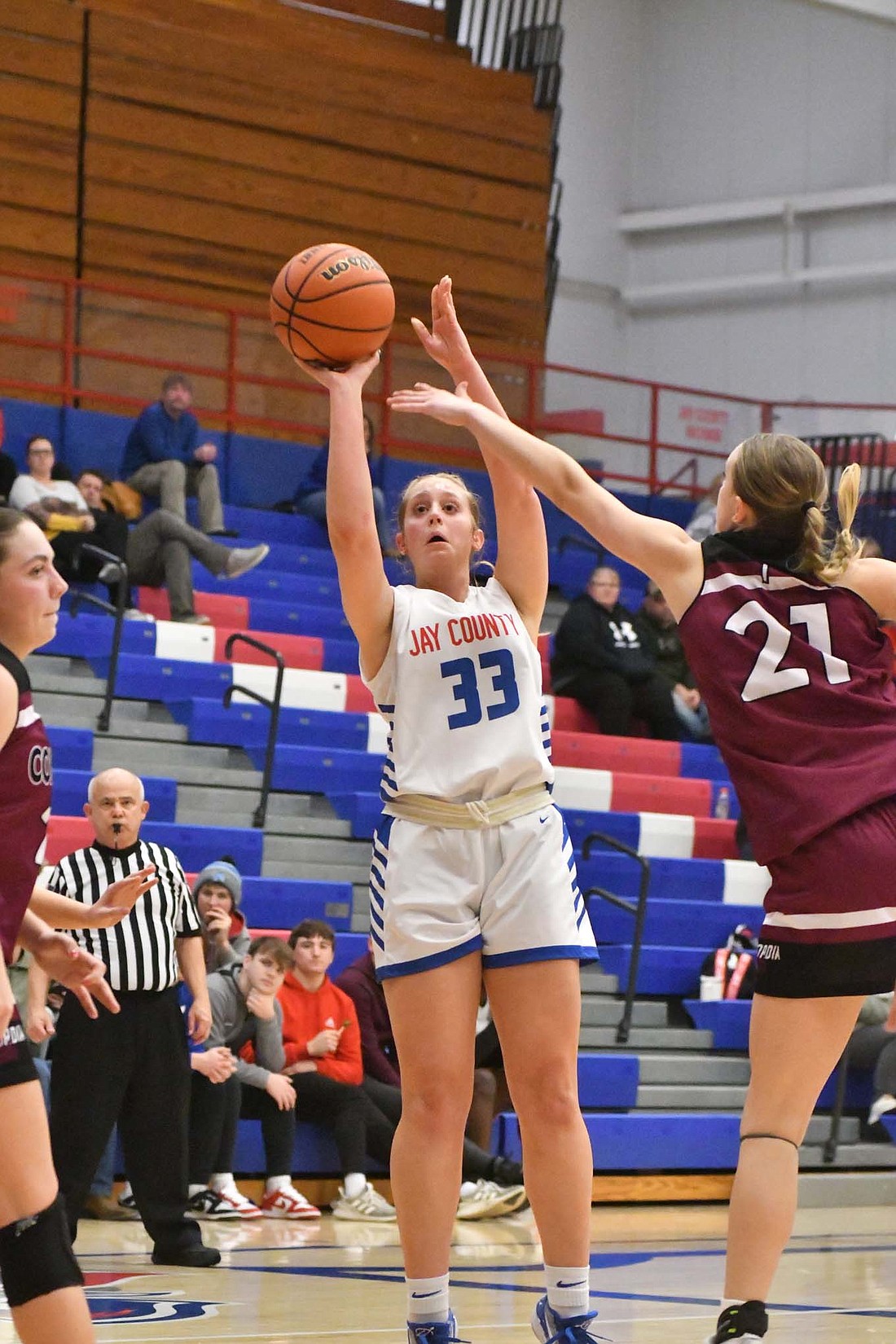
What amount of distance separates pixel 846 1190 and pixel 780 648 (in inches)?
232

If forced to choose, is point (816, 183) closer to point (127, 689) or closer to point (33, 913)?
point (127, 689)

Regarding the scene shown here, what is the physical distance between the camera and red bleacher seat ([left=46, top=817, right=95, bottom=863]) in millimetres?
8852

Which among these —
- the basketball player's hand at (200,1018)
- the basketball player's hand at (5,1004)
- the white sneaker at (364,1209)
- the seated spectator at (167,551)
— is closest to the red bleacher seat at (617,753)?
the seated spectator at (167,551)

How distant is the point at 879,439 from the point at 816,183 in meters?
4.47

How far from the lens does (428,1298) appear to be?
12.4ft

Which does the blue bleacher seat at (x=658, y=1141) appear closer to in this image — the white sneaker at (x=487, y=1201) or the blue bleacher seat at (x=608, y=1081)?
the blue bleacher seat at (x=608, y=1081)

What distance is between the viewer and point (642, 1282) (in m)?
5.82

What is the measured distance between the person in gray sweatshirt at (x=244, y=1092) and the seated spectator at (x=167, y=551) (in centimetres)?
410

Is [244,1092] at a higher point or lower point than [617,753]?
lower

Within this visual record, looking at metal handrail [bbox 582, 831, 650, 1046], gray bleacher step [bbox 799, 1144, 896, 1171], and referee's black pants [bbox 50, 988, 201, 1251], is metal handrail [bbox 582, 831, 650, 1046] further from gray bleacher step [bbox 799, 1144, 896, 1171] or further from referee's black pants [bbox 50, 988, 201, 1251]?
referee's black pants [bbox 50, 988, 201, 1251]

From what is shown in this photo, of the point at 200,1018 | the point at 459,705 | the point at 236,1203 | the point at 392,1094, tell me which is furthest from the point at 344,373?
the point at 392,1094

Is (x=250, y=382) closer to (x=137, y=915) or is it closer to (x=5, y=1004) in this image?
(x=137, y=915)

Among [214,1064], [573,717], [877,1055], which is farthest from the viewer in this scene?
[573,717]

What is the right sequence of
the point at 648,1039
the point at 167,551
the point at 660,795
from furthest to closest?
the point at 660,795 < the point at 167,551 < the point at 648,1039
